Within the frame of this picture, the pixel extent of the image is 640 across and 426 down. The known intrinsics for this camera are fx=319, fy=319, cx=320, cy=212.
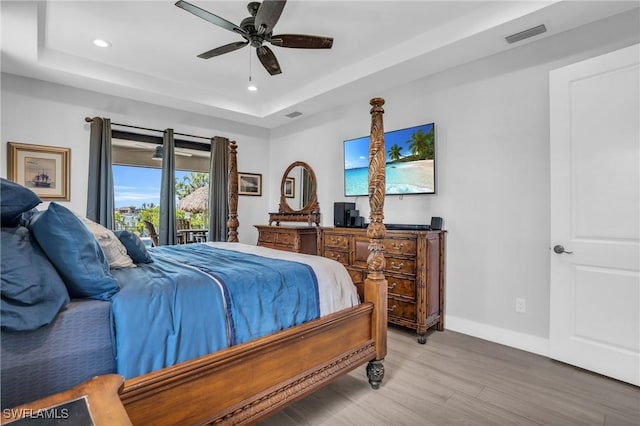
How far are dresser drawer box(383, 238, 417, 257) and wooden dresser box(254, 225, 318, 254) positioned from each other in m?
1.28

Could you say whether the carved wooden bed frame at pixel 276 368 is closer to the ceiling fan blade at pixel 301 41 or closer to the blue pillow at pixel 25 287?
the blue pillow at pixel 25 287

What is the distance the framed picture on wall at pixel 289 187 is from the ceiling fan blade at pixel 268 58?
7.63ft

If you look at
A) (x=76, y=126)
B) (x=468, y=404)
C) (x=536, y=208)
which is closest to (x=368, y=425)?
(x=468, y=404)

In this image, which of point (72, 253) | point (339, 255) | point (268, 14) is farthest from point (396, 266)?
point (72, 253)

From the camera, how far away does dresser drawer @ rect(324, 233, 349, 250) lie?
3.76m

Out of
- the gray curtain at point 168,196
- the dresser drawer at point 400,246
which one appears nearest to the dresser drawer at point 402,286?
the dresser drawer at point 400,246

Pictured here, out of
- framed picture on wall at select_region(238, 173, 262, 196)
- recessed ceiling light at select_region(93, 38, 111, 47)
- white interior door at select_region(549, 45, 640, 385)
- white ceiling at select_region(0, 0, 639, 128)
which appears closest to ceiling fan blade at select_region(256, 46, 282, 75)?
white ceiling at select_region(0, 0, 639, 128)

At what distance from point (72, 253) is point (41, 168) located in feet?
10.7

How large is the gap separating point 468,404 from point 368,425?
69 centimetres

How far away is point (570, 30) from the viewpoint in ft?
8.68

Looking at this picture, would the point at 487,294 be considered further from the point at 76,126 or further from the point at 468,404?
the point at 76,126

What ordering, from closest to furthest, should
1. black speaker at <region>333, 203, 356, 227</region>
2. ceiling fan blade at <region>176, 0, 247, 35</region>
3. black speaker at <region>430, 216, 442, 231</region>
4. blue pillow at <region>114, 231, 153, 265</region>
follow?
blue pillow at <region>114, 231, 153, 265</region>
ceiling fan blade at <region>176, 0, 247, 35</region>
black speaker at <region>430, 216, 442, 231</region>
black speaker at <region>333, 203, 356, 227</region>

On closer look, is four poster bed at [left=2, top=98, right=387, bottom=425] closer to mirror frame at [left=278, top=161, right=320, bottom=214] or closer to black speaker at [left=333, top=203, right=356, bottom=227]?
black speaker at [left=333, top=203, right=356, bottom=227]

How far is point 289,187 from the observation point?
206 inches
